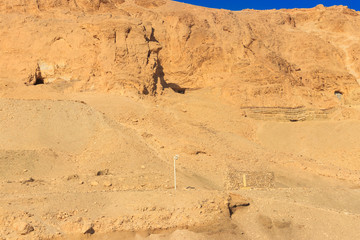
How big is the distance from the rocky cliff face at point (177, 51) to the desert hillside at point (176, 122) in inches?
3.4

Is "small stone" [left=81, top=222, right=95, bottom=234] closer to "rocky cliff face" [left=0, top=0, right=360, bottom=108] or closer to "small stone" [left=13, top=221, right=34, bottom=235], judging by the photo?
"small stone" [left=13, top=221, right=34, bottom=235]

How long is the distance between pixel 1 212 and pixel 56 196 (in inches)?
47.4

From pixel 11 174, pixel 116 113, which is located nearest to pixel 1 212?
pixel 11 174

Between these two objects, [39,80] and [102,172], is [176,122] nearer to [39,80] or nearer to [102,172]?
[102,172]

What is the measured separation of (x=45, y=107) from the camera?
16125mm

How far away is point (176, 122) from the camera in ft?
60.2

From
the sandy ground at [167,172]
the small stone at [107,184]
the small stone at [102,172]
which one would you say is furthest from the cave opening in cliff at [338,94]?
the small stone at [107,184]

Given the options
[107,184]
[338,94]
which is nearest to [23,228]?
[107,184]

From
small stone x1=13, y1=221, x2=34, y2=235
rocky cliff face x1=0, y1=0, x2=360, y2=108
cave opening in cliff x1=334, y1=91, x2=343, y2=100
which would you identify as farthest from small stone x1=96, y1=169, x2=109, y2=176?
cave opening in cliff x1=334, y1=91, x2=343, y2=100

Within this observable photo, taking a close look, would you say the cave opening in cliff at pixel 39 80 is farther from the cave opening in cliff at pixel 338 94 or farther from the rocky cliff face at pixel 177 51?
the cave opening in cliff at pixel 338 94

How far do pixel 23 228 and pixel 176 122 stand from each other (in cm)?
1168

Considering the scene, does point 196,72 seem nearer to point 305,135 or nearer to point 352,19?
point 305,135

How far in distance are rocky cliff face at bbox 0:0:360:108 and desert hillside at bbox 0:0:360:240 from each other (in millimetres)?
85

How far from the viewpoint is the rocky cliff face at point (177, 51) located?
2261 centimetres
